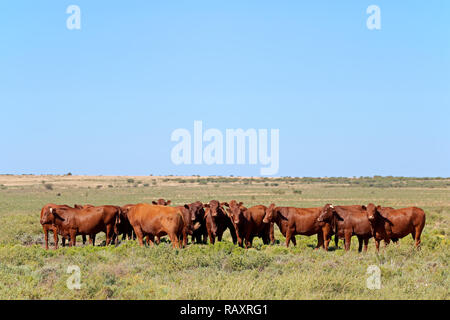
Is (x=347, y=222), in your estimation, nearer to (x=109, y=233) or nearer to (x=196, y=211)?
(x=196, y=211)

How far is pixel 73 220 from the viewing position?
16484mm

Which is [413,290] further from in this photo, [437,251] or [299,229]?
[299,229]

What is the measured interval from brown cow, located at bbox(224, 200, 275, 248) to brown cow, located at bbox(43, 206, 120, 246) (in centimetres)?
376

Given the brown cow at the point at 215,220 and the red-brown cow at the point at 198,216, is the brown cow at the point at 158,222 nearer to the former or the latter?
the red-brown cow at the point at 198,216

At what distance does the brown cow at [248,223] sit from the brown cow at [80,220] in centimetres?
376

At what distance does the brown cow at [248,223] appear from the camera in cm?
1631

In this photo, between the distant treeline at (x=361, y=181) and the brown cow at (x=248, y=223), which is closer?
the brown cow at (x=248, y=223)

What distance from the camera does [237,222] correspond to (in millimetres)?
16047

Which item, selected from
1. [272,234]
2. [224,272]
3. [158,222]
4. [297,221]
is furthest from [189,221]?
[224,272]

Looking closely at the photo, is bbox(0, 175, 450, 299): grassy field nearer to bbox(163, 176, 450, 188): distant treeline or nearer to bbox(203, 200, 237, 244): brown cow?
bbox(203, 200, 237, 244): brown cow

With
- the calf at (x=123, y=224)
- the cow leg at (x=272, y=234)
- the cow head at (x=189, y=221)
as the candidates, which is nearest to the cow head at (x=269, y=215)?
the cow leg at (x=272, y=234)

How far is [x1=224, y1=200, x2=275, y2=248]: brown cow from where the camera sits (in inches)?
642
